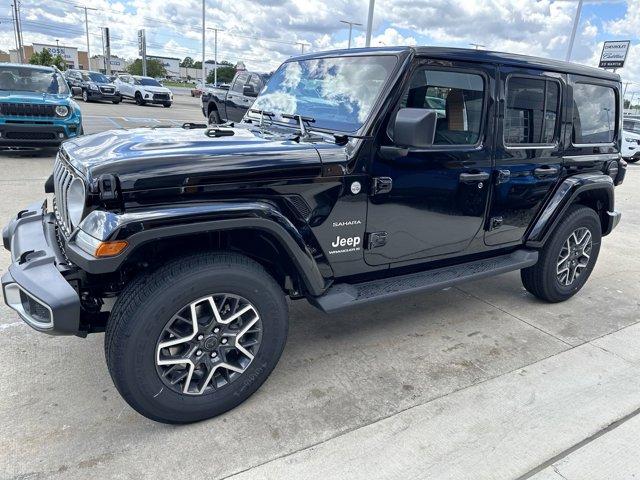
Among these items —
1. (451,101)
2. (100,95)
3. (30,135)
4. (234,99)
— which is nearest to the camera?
(451,101)

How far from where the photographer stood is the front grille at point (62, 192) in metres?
2.53

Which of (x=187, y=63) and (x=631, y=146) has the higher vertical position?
(x=187, y=63)

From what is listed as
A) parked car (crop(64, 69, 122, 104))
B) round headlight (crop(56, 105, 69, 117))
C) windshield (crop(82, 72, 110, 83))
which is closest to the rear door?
round headlight (crop(56, 105, 69, 117))

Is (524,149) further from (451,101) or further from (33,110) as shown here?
(33,110)

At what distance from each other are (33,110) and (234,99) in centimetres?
491

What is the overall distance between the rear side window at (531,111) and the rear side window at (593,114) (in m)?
0.28

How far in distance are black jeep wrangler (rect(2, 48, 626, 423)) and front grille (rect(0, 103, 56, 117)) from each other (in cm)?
646

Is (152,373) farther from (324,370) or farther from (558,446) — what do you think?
(558,446)

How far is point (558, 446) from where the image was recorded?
2531 mm

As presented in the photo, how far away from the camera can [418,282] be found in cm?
327

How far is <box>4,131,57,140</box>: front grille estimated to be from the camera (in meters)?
8.66

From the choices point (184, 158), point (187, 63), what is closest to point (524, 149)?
point (184, 158)

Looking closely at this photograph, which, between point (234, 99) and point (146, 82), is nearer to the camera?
point (234, 99)

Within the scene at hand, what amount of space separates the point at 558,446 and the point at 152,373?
206cm
